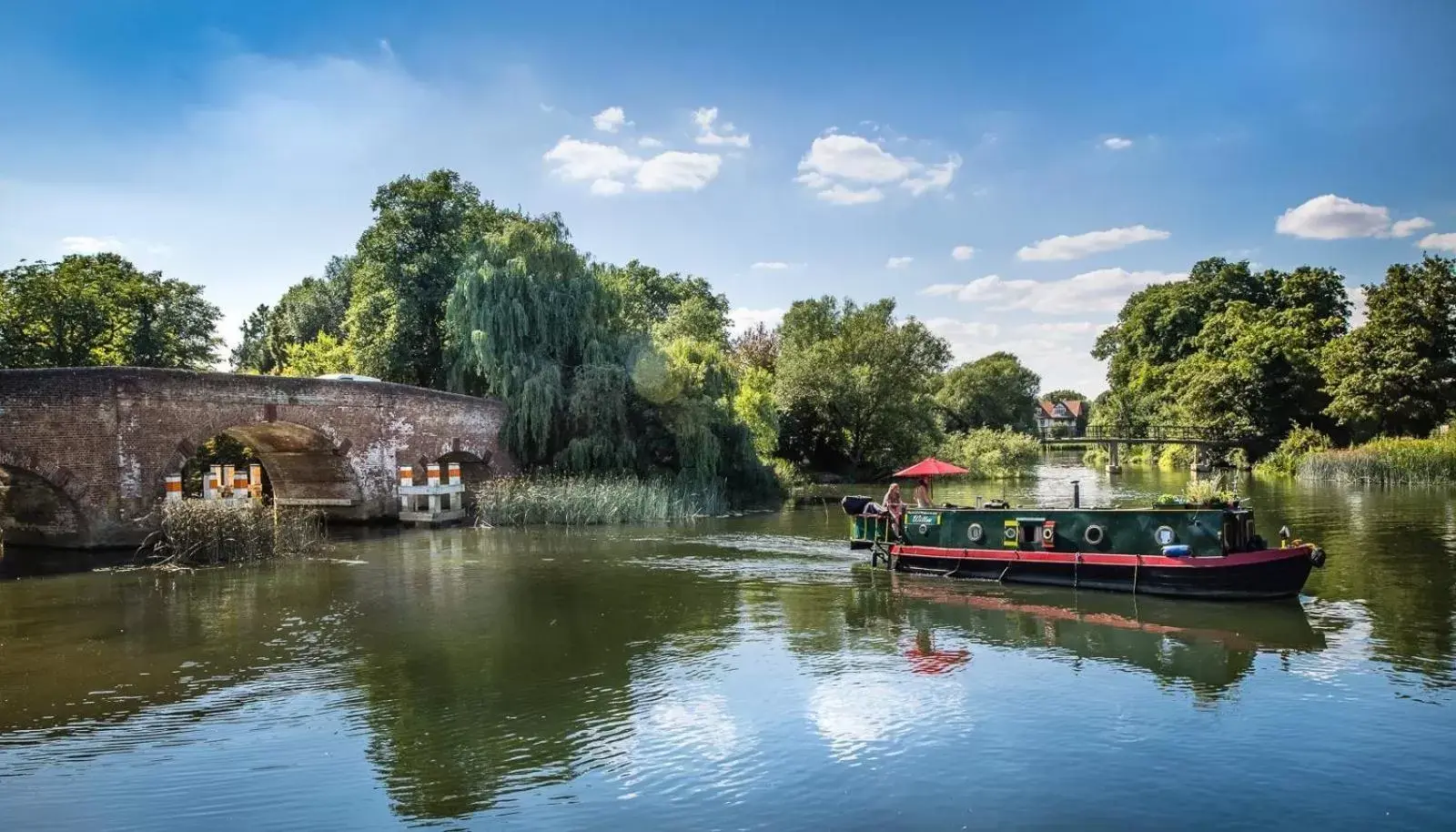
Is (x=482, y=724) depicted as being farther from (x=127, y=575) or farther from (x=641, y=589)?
(x=127, y=575)

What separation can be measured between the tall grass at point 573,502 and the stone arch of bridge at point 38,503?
903 centimetres

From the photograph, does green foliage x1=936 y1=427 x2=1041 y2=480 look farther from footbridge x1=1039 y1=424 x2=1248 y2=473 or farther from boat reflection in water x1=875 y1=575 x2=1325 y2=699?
boat reflection in water x1=875 y1=575 x2=1325 y2=699

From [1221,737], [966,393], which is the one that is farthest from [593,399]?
[966,393]

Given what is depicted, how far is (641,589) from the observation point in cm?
1595

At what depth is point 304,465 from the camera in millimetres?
26891

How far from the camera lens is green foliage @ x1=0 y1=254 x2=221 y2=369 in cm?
3456

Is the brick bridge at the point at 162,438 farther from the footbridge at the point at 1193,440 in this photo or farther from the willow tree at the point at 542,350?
the footbridge at the point at 1193,440

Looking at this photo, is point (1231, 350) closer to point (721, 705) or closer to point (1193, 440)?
point (1193, 440)

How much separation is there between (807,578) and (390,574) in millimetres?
7500

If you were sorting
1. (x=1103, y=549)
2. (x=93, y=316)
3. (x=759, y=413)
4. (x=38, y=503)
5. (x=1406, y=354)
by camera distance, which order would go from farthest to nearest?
(x=1406, y=354) < (x=759, y=413) < (x=93, y=316) < (x=38, y=503) < (x=1103, y=549)

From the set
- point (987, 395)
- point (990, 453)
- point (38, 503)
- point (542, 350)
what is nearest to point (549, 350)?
point (542, 350)

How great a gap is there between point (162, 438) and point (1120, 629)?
18.8m

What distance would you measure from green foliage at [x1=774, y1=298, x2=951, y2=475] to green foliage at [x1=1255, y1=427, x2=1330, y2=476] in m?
15.5

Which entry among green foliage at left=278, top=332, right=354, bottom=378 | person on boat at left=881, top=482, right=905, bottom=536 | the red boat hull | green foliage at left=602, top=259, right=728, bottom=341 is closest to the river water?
the red boat hull
